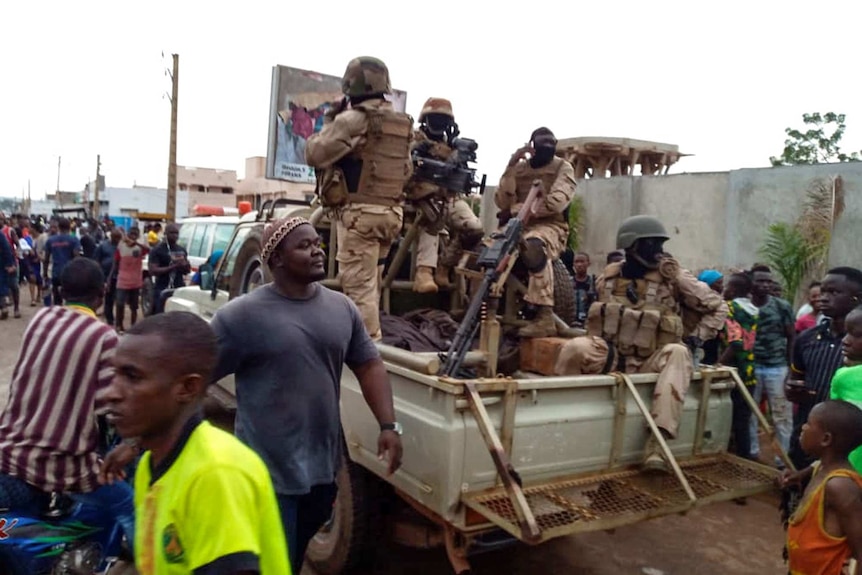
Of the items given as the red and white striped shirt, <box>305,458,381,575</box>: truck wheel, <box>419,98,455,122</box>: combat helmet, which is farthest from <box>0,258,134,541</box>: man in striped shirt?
<box>419,98,455,122</box>: combat helmet

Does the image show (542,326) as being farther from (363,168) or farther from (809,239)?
(809,239)

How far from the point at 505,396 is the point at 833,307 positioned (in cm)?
184

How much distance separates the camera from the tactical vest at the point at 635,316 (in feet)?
12.3

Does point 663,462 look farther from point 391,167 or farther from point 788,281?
point 788,281

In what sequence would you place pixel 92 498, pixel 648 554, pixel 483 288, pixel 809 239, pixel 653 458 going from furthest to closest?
1. pixel 809 239
2. pixel 648 554
3. pixel 483 288
4. pixel 653 458
5. pixel 92 498

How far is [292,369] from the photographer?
7.93ft

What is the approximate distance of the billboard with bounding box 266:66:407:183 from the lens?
1502 centimetres

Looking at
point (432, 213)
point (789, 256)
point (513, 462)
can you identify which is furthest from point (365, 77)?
point (789, 256)

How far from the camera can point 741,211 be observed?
9703 millimetres

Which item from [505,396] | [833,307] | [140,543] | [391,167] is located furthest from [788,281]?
[140,543]

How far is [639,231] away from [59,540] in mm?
3132

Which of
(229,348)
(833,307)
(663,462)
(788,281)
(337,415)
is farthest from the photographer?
(788,281)

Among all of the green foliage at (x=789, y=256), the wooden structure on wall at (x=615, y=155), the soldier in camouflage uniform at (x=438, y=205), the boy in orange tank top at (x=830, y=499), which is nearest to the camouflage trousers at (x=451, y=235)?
the soldier in camouflage uniform at (x=438, y=205)

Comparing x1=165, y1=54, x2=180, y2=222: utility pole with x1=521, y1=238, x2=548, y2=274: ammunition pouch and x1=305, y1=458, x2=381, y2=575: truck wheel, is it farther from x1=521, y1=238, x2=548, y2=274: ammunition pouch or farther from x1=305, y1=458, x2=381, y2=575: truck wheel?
x1=305, y1=458, x2=381, y2=575: truck wheel
